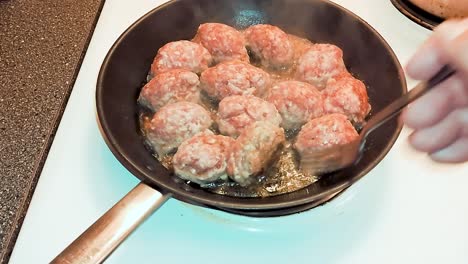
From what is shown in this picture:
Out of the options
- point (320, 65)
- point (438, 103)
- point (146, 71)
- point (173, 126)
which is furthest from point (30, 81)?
point (438, 103)

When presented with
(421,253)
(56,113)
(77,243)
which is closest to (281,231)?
(421,253)

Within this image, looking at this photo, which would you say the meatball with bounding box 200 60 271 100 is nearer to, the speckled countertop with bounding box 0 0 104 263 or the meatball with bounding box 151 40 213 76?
the meatball with bounding box 151 40 213 76

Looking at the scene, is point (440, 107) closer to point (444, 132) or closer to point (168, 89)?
point (444, 132)

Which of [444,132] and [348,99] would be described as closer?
[444,132]

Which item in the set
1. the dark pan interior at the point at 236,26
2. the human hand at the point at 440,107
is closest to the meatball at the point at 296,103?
the dark pan interior at the point at 236,26

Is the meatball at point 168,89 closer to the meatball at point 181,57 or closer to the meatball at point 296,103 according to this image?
the meatball at point 181,57

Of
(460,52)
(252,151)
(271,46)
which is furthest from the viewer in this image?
(271,46)

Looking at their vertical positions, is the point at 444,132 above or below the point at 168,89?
above
